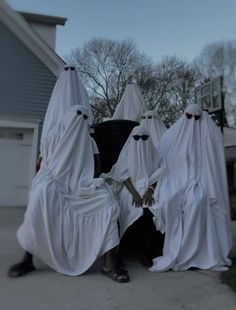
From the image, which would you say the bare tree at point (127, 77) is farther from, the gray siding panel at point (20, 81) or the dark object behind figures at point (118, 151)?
the dark object behind figures at point (118, 151)

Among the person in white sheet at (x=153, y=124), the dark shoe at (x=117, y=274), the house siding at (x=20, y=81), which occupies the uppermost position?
the house siding at (x=20, y=81)

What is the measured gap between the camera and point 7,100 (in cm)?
1241

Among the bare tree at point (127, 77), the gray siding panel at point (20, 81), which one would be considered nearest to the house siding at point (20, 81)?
the gray siding panel at point (20, 81)

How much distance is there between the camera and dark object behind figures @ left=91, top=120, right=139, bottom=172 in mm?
7082

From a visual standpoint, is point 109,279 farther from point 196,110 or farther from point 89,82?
point 89,82

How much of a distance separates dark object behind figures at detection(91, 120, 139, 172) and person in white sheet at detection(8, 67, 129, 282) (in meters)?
1.20

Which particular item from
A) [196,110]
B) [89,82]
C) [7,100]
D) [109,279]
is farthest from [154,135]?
[89,82]

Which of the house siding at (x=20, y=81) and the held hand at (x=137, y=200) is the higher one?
the house siding at (x=20, y=81)

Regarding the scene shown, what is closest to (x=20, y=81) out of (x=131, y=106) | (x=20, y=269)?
(x=131, y=106)

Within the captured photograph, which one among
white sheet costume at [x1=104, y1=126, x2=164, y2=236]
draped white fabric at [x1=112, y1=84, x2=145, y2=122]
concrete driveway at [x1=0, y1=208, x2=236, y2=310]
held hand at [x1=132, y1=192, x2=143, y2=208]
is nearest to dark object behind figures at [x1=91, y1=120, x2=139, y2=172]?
white sheet costume at [x1=104, y1=126, x2=164, y2=236]

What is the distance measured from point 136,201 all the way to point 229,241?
1440 mm

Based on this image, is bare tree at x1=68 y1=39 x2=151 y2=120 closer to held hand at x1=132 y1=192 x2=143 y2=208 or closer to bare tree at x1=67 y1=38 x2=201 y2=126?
bare tree at x1=67 y1=38 x2=201 y2=126

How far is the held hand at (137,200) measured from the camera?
5.88 meters

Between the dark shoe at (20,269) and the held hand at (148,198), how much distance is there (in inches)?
68.7
